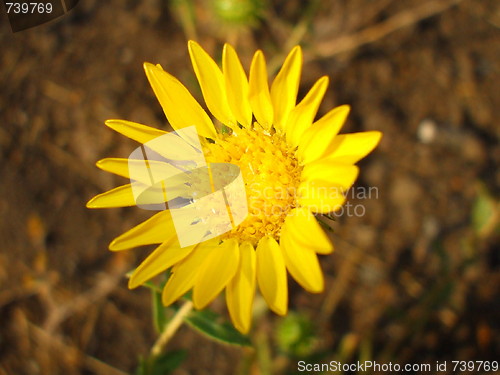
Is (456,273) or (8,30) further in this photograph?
(8,30)

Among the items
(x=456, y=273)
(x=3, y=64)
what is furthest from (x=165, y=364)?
(x=3, y=64)

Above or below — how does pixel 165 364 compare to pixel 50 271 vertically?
below

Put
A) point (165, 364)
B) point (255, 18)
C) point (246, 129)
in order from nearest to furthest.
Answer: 1. point (246, 129)
2. point (165, 364)
3. point (255, 18)

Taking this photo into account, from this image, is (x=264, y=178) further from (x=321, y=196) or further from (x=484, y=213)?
(x=484, y=213)

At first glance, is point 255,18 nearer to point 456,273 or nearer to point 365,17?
point 365,17

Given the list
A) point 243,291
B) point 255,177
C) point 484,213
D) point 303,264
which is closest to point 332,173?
point 303,264

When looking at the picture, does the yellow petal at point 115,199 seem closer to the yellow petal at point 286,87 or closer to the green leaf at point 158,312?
the green leaf at point 158,312

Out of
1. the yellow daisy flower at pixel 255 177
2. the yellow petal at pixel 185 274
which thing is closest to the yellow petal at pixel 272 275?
the yellow daisy flower at pixel 255 177
